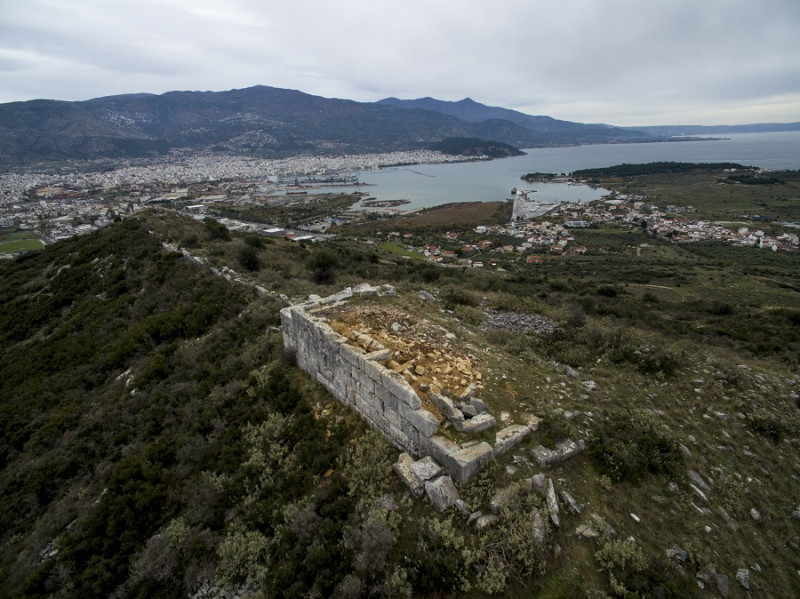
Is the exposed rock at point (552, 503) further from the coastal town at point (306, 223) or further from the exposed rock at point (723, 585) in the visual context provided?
the coastal town at point (306, 223)

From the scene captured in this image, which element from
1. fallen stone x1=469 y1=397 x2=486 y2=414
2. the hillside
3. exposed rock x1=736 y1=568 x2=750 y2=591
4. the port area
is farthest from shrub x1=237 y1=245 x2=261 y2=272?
the port area

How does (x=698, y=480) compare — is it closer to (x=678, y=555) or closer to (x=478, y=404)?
(x=678, y=555)

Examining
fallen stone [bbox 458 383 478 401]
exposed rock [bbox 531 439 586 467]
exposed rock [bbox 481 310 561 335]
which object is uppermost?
fallen stone [bbox 458 383 478 401]

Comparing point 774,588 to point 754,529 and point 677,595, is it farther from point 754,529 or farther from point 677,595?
point 677,595

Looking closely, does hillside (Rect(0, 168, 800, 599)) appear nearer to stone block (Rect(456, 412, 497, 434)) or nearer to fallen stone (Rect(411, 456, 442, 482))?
fallen stone (Rect(411, 456, 442, 482))

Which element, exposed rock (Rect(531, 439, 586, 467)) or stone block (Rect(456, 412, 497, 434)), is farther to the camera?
stone block (Rect(456, 412, 497, 434))

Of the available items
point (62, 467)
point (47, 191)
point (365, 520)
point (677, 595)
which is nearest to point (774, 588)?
point (677, 595)
